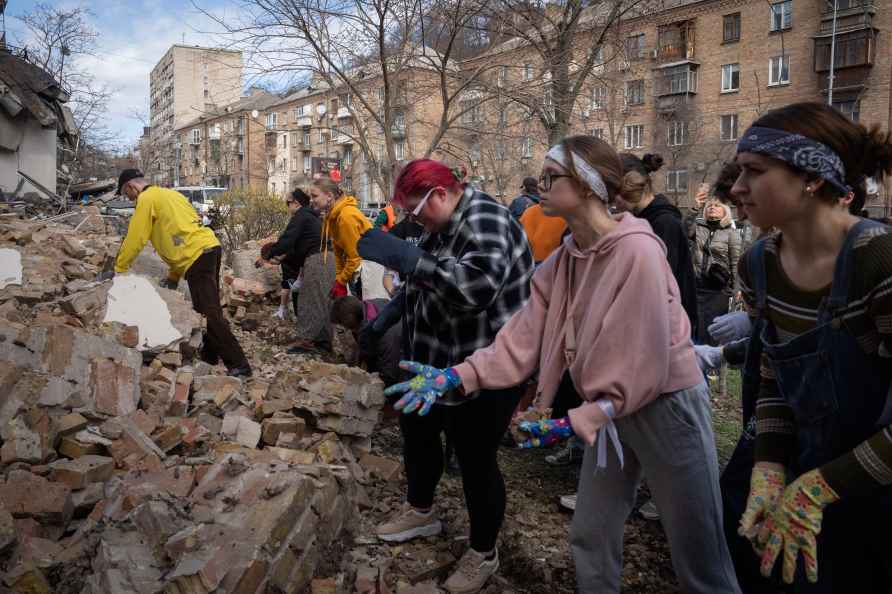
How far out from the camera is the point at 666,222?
362 centimetres

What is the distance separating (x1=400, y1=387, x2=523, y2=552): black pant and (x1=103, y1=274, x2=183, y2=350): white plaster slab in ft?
11.3

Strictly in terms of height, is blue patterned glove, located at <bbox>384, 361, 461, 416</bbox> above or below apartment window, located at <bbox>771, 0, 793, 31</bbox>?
below

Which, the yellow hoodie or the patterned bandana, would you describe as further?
the yellow hoodie

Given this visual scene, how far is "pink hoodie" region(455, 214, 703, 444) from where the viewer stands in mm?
1937

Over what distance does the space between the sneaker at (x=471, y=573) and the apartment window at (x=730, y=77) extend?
115 ft

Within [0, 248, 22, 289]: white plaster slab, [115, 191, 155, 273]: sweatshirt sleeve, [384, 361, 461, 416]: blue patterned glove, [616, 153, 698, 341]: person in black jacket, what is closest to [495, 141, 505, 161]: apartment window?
[115, 191, 155, 273]: sweatshirt sleeve

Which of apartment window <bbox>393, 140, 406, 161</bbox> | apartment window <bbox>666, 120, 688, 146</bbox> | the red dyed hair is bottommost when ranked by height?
the red dyed hair

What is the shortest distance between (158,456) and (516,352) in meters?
2.48

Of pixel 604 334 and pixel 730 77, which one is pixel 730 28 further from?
pixel 604 334

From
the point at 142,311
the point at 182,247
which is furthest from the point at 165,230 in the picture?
the point at 142,311

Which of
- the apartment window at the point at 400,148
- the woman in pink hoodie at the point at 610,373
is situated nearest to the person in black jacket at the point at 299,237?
the apartment window at the point at 400,148

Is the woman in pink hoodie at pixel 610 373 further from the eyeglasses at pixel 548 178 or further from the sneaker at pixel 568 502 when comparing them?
the sneaker at pixel 568 502

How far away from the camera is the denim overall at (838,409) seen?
156 centimetres

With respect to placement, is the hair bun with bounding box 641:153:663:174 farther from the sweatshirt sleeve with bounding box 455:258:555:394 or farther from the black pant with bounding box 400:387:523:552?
the sweatshirt sleeve with bounding box 455:258:555:394
